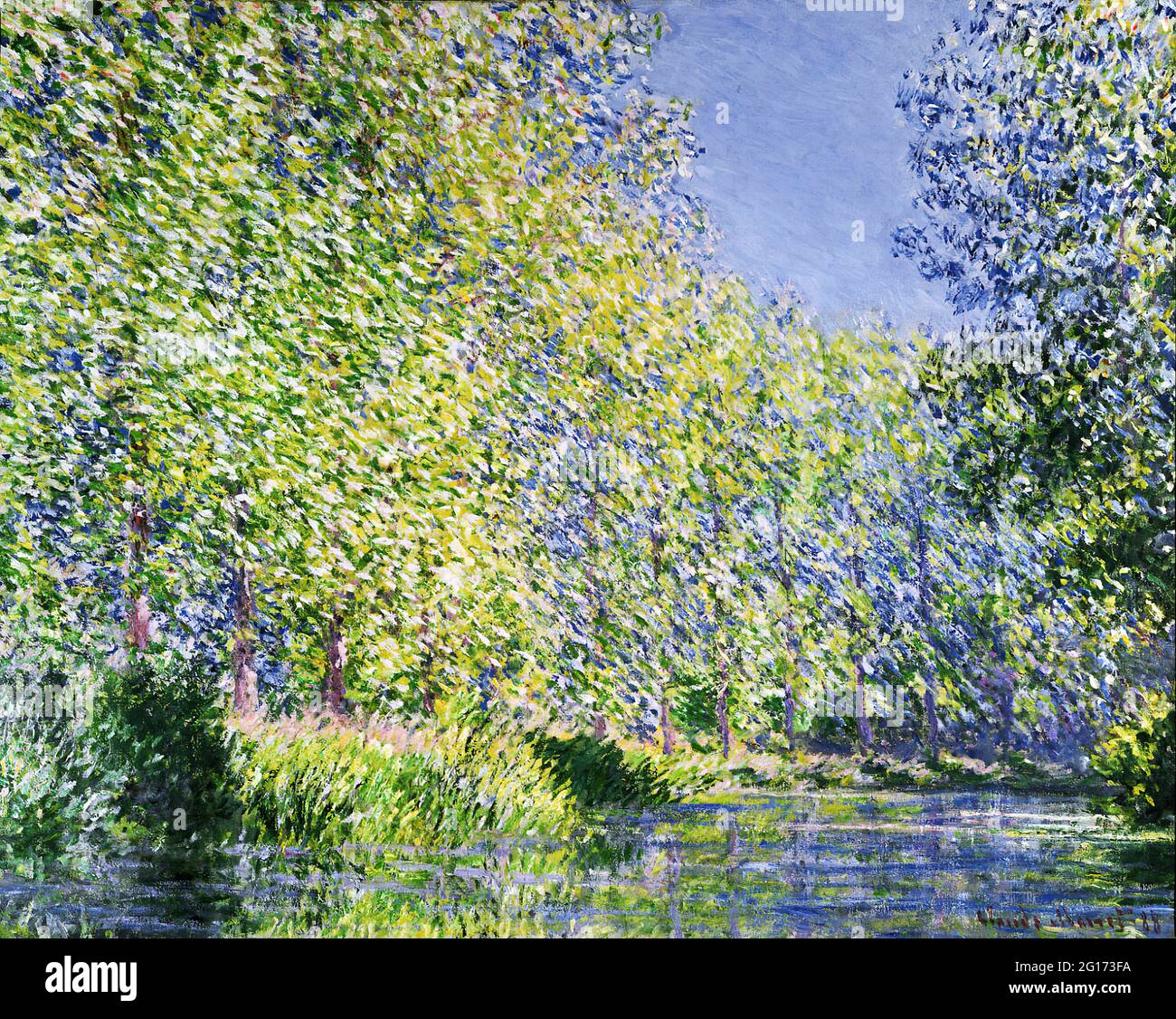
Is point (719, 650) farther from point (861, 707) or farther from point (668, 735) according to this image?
point (861, 707)

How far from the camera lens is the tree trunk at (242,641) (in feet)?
26.7

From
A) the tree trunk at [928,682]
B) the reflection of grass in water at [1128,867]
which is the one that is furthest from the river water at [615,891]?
the tree trunk at [928,682]

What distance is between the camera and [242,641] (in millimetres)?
8617

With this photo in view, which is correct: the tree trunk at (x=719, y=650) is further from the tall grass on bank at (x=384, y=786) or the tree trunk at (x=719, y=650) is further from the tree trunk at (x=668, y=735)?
the tall grass on bank at (x=384, y=786)

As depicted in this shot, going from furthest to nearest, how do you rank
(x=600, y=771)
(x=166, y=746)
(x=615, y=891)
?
(x=600, y=771), (x=166, y=746), (x=615, y=891)

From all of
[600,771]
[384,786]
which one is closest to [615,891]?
[384,786]

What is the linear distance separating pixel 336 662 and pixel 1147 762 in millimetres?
5441

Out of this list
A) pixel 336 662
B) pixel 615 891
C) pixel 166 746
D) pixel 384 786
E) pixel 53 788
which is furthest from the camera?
pixel 336 662

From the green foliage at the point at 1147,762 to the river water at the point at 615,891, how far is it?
23 centimetres

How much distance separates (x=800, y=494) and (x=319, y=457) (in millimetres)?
7468

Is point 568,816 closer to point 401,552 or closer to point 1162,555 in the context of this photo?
point 401,552

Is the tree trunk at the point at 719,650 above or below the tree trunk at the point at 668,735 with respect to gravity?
above
